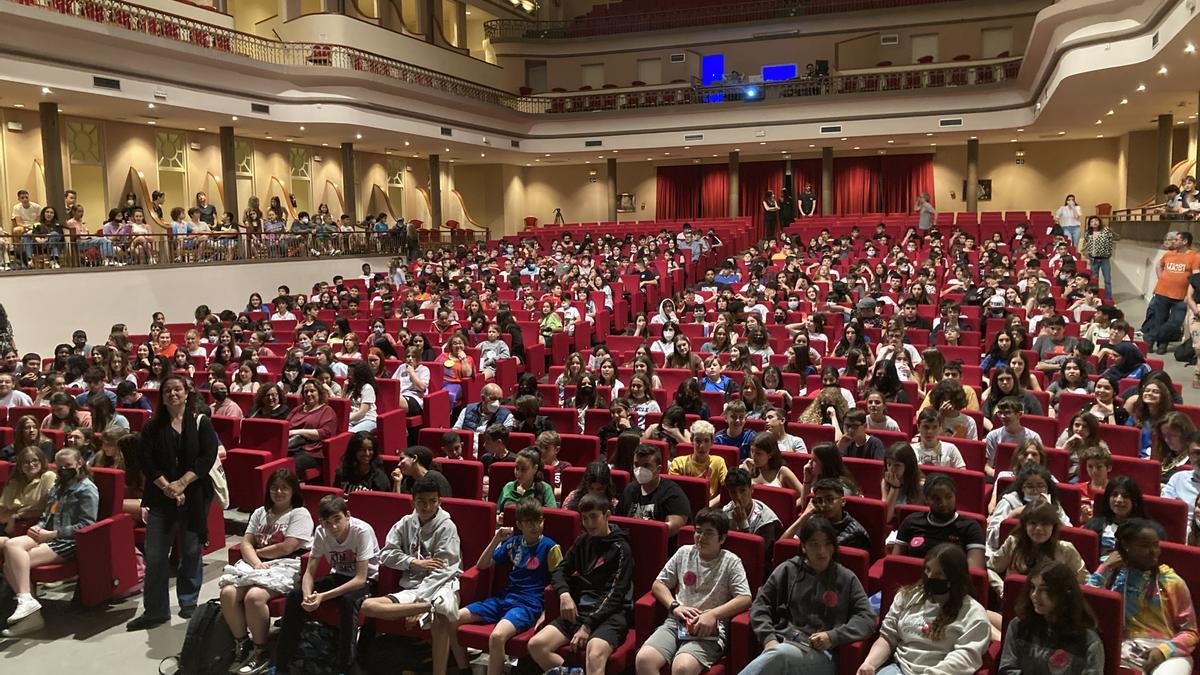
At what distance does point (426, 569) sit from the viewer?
173 inches

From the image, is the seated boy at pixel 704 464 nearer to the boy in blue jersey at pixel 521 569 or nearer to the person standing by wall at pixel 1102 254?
the boy in blue jersey at pixel 521 569

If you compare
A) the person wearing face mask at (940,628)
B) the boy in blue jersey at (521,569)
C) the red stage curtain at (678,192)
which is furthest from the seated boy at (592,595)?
the red stage curtain at (678,192)

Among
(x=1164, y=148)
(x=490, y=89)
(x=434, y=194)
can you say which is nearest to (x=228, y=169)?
(x=434, y=194)

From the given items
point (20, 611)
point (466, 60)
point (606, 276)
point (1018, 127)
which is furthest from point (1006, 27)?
point (20, 611)

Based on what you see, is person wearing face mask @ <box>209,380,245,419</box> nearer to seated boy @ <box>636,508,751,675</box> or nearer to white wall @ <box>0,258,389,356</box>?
seated boy @ <box>636,508,751,675</box>

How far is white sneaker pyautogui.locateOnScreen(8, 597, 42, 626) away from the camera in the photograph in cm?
482

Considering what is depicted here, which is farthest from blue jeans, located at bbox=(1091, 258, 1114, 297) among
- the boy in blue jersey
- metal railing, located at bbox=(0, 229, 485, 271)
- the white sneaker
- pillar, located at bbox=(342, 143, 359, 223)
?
pillar, located at bbox=(342, 143, 359, 223)

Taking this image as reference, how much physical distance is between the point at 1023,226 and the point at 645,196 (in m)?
13.0

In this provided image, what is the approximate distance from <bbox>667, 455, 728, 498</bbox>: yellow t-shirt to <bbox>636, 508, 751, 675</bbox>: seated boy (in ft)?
3.35

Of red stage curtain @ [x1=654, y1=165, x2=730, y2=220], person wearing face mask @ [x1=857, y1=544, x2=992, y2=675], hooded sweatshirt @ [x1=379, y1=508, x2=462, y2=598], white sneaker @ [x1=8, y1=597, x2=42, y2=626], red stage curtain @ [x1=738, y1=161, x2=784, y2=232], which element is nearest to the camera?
person wearing face mask @ [x1=857, y1=544, x2=992, y2=675]

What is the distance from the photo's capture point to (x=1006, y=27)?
23.5 m

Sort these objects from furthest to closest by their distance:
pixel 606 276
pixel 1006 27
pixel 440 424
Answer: pixel 1006 27 < pixel 606 276 < pixel 440 424

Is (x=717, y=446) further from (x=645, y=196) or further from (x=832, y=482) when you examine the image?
(x=645, y=196)

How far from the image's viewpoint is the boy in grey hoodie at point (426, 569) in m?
4.20
